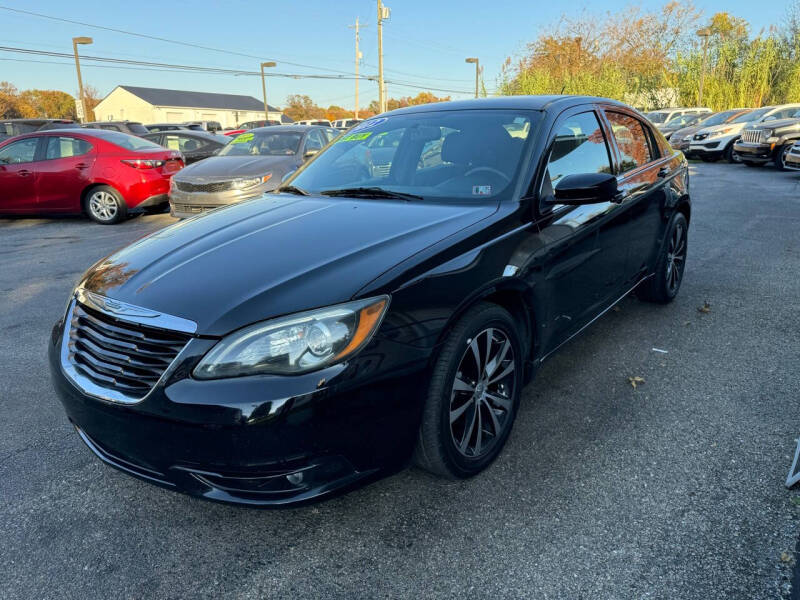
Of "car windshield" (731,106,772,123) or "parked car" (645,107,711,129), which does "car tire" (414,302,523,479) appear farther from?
"parked car" (645,107,711,129)

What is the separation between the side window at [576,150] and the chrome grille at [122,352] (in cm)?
183

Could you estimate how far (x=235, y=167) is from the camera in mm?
8688

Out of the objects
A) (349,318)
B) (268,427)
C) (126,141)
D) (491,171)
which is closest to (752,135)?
(126,141)

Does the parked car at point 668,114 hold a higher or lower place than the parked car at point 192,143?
higher

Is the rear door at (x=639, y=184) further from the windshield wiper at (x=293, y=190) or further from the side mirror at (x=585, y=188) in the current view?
the windshield wiper at (x=293, y=190)

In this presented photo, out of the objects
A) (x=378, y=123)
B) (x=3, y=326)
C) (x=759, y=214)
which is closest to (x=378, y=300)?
(x=378, y=123)

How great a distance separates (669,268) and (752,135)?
14174mm

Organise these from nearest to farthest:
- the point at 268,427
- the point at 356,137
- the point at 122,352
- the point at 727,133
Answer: the point at 268,427, the point at 122,352, the point at 356,137, the point at 727,133

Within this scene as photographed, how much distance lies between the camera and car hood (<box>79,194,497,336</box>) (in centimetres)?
203

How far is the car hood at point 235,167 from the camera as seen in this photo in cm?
847

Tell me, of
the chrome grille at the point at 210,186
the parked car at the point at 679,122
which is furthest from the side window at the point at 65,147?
the parked car at the point at 679,122

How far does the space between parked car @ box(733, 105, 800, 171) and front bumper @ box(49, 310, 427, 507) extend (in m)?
16.6

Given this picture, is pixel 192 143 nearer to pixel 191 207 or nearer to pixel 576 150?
pixel 191 207

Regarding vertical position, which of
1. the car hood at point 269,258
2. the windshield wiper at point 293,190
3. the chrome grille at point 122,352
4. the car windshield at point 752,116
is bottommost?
the chrome grille at point 122,352
